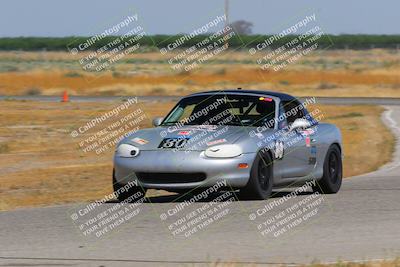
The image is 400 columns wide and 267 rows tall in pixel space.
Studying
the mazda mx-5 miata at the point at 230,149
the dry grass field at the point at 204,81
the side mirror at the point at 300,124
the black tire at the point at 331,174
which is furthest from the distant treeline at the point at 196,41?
the side mirror at the point at 300,124

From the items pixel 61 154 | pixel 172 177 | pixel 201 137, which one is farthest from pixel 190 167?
pixel 61 154

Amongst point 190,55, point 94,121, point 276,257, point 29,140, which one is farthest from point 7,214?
point 190,55

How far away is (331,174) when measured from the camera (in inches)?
554

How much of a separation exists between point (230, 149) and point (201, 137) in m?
0.38

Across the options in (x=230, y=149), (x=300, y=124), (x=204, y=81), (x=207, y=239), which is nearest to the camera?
Answer: (x=207, y=239)

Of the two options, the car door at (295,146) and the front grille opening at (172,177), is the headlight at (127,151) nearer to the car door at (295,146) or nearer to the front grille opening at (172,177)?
the front grille opening at (172,177)

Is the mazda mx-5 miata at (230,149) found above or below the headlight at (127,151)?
below

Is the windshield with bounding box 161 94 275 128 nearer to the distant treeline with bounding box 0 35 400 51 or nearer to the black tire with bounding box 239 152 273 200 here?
the black tire with bounding box 239 152 273 200

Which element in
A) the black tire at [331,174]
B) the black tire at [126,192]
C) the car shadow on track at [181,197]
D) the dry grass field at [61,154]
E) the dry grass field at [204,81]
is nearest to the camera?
the black tire at [126,192]

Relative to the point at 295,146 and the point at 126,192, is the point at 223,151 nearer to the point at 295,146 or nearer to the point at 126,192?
the point at 126,192

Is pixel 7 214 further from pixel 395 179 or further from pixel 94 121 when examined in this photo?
pixel 94 121

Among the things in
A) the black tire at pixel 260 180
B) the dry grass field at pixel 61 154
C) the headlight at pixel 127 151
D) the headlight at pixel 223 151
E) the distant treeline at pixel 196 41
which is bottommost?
the distant treeline at pixel 196 41

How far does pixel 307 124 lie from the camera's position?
13.1m

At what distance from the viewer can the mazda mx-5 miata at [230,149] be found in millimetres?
12109
